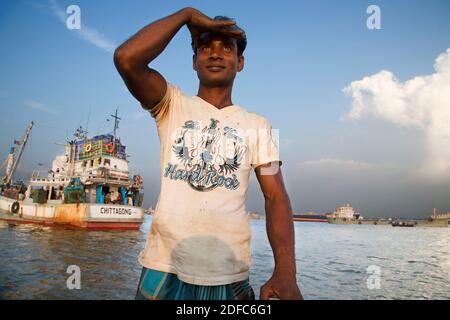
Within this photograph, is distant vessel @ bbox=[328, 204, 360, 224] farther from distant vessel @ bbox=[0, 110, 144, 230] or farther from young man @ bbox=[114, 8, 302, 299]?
young man @ bbox=[114, 8, 302, 299]

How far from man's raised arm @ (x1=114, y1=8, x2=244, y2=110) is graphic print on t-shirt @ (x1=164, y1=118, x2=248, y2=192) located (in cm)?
31

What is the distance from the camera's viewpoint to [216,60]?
193 cm

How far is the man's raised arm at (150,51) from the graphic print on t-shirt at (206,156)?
0.31 metres

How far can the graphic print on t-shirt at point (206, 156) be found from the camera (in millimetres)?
1643

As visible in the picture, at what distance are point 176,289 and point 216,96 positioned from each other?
140 cm

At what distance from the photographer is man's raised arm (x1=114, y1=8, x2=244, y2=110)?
148 centimetres

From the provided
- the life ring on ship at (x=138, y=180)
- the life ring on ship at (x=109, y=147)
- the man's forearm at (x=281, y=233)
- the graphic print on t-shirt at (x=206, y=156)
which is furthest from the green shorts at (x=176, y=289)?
the life ring on ship at (x=109, y=147)

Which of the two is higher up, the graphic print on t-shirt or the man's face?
the man's face

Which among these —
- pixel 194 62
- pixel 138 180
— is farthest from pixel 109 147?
pixel 194 62

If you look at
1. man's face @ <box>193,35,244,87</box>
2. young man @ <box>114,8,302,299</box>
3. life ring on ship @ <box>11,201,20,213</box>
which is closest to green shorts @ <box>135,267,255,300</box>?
young man @ <box>114,8,302,299</box>

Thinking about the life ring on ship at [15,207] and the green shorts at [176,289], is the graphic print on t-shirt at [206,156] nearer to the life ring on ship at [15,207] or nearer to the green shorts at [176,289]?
the green shorts at [176,289]

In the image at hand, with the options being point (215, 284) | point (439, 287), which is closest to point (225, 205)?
point (215, 284)

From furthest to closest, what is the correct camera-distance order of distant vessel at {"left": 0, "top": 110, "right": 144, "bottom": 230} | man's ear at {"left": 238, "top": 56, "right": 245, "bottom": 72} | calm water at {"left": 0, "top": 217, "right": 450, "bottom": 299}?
distant vessel at {"left": 0, "top": 110, "right": 144, "bottom": 230}, calm water at {"left": 0, "top": 217, "right": 450, "bottom": 299}, man's ear at {"left": 238, "top": 56, "right": 245, "bottom": 72}
